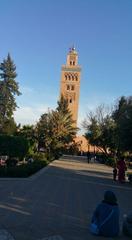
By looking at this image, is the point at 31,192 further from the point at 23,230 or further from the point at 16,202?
the point at 23,230

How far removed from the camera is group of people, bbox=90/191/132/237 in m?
8.72

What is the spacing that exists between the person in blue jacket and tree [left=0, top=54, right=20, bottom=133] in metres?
57.4

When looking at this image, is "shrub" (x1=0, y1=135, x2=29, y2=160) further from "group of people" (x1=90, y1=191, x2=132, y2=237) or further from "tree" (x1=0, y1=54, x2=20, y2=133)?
"tree" (x1=0, y1=54, x2=20, y2=133)

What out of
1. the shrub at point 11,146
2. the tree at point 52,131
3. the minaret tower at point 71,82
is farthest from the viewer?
the minaret tower at point 71,82

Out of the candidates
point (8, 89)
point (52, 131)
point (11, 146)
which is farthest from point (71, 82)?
point (11, 146)

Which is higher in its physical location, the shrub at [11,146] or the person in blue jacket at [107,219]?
the shrub at [11,146]

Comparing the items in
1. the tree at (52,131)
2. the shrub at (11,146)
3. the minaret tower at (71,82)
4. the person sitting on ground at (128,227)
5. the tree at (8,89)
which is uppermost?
the minaret tower at (71,82)

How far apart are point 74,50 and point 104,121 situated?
6002cm

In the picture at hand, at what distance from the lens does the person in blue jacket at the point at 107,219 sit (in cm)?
872

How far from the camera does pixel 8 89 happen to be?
224 feet

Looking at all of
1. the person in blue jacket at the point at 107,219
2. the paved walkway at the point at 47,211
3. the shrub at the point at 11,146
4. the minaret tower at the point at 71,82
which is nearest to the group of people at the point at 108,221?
the person in blue jacket at the point at 107,219

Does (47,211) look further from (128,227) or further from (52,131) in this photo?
(52,131)

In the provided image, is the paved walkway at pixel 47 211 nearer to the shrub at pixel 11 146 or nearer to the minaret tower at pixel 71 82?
the shrub at pixel 11 146

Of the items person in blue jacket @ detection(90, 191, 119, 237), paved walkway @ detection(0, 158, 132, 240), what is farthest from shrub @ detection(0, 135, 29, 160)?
person in blue jacket @ detection(90, 191, 119, 237)
